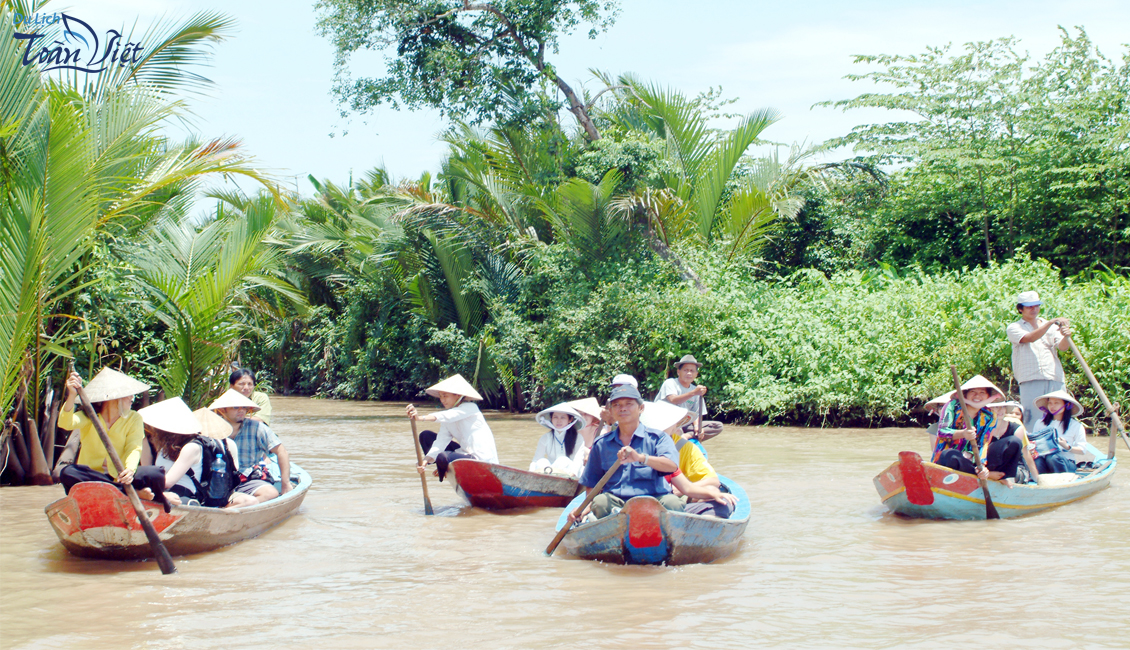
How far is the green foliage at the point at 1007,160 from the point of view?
17.6 meters

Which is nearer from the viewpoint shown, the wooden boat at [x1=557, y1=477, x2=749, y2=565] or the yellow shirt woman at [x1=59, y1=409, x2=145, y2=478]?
Result: the wooden boat at [x1=557, y1=477, x2=749, y2=565]

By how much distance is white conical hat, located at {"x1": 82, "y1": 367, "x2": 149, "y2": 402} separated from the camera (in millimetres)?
6629

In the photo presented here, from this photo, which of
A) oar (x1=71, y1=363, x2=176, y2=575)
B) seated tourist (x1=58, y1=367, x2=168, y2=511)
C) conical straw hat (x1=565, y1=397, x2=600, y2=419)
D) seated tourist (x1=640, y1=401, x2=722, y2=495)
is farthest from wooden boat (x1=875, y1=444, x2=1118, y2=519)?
seated tourist (x1=58, y1=367, x2=168, y2=511)

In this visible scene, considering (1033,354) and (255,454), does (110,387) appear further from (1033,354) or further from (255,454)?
(1033,354)

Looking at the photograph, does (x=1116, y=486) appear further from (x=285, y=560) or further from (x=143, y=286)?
(x=143, y=286)

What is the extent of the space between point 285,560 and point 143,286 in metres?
5.11

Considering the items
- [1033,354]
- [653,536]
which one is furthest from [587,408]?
[1033,354]

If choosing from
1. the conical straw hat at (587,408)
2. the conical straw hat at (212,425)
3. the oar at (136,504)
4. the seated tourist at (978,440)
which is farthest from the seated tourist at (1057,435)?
the oar at (136,504)

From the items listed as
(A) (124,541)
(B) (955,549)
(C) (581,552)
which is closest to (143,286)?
(A) (124,541)

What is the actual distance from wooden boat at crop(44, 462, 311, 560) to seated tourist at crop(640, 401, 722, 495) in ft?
9.77

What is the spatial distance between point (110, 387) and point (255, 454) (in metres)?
1.64

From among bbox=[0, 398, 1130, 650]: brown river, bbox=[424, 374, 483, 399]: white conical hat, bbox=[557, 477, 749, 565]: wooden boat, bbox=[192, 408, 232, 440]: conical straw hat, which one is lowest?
bbox=[0, 398, 1130, 650]: brown river

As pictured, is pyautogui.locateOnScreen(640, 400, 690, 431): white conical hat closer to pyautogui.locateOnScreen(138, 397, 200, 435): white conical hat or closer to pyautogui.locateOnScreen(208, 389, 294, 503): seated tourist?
pyautogui.locateOnScreen(208, 389, 294, 503): seated tourist

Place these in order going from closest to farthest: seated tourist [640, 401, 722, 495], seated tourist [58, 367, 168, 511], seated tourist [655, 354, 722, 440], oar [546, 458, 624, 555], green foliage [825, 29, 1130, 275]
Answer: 1. oar [546, 458, 624, 555]
2. seated tourist [58, 367, 168, 511]
3. seated tourist [640, 401, 722, 495]
4. seated tourist [655, 354, 722, 440]
5. green foliage [825, 29, 1130, 275]
